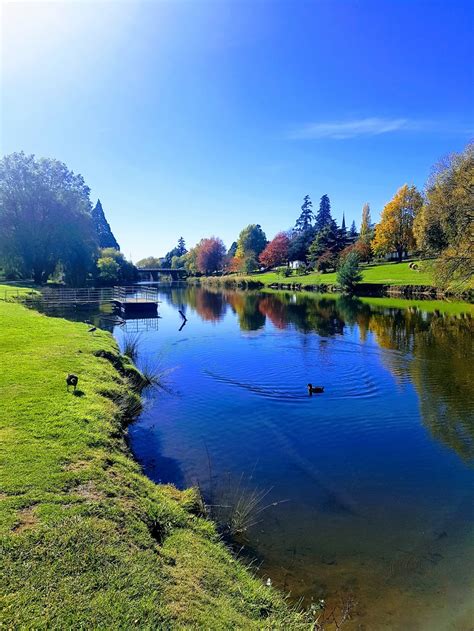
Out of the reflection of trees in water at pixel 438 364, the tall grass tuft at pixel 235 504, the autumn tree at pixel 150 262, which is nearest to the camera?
the tall grass tuft at pixel 235 504

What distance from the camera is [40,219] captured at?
56.4m

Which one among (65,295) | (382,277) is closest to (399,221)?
(382,277)

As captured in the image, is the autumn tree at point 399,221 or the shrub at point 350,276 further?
the autumn tree at point 399,221

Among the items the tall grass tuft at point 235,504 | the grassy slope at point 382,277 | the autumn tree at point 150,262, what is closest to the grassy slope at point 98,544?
the tall grass tuft at point 235,504

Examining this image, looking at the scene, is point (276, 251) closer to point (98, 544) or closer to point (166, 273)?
point (166, 273)

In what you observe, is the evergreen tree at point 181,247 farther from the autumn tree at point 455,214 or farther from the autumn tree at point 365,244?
the autumn tree at point 455,214

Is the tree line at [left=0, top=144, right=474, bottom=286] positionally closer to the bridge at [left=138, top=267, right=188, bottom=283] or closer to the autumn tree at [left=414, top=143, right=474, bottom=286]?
the autumn tree at [left=414, top=143, right=474, bottom=286]

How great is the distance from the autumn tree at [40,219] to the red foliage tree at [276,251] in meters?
59.1

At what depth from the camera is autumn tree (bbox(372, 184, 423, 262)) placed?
3093 inches

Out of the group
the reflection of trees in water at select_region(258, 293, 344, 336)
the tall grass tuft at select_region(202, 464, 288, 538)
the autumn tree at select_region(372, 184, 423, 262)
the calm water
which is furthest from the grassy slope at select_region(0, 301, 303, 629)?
the autumn tree at select_region(372, 184, 423, 262)

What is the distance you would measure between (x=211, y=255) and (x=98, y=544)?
120 metres

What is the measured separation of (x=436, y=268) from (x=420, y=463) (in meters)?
29.5

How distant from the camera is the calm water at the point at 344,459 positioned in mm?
6270

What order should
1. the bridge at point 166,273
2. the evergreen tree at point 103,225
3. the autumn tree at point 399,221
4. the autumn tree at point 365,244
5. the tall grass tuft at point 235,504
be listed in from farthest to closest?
the bridge at point 166,273 → the evergreen tree at point 103,225 → the autumn tree at point 365,244 → the autumn tree at point 399,221 → the tall grass tuft at point 235,504
